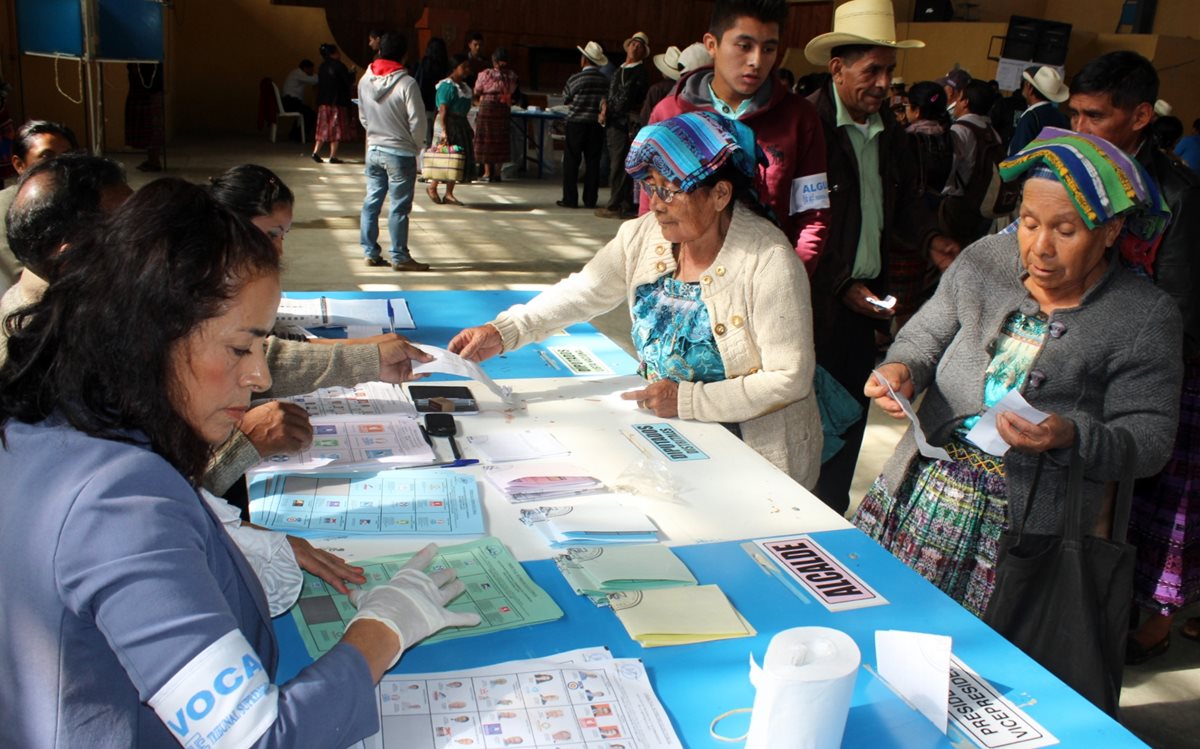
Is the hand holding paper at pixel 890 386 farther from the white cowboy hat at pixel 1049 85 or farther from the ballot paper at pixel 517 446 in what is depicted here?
the white cowboy hat at pixel 1049 85

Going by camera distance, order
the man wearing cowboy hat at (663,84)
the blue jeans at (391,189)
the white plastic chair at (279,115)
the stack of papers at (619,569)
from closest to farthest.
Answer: the stack of papers at (619,569) < the blue jeans at (391,189) < the man wearing cowboy hat at (663,84) < the white plastic chair at (279,115)

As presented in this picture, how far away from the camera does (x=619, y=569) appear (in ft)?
4.80

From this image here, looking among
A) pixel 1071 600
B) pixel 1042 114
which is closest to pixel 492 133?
pixel 1042 114

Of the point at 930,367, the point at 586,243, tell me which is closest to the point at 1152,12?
the point at 586,243

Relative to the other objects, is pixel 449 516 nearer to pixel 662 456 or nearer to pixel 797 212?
pixel 662 456

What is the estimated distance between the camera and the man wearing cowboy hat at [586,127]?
8984 mm

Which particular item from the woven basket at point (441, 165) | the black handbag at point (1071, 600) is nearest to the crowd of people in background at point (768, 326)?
the black handbag at point (1071, 600)

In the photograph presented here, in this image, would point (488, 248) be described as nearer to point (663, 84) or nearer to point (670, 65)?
point (663, 84)

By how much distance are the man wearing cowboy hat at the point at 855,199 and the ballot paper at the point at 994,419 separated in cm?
104

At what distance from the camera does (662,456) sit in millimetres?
1947

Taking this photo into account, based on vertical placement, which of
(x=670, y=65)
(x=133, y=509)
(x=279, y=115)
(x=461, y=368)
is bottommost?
(x=279, y=115)

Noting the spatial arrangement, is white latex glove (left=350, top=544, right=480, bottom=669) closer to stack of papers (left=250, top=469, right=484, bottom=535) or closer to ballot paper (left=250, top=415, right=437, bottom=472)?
stack of papers (left=250, top=469, right=484, bottom=535)

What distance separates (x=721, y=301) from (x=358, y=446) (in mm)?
846

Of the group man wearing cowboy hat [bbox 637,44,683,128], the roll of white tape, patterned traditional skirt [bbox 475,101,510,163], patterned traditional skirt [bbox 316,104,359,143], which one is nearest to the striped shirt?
man wearing cowboy hat [bbox 637,44,683,128]
